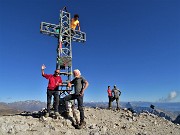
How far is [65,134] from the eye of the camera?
34.9 ft

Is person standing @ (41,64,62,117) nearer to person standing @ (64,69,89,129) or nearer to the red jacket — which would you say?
the red jacket

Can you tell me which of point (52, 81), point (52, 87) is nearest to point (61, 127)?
point (52, 87)

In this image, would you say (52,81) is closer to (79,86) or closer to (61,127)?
(79,86)

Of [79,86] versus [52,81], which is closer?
[79,86]

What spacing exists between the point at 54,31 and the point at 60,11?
1.71m

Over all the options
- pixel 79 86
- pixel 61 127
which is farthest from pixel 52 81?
pixel 61 127

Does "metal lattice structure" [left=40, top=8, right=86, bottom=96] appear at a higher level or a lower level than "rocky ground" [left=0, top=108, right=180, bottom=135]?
higher

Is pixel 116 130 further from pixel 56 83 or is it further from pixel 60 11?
pixel 60 11

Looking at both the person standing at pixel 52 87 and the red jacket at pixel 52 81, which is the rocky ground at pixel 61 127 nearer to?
the person standing at pixel 52 87

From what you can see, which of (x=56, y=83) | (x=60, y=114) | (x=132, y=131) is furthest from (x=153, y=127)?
(x=56, y=83)

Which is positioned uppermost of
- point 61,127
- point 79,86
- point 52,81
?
point 52,81

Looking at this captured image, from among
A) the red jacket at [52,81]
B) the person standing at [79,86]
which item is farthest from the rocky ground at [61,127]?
the red jacket at [52,81]

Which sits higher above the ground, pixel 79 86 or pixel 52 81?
pixel 52 81

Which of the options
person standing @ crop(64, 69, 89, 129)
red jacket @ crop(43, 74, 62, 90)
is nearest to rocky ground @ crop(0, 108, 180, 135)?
person standing @ crop(64, 69, 89, 129)
